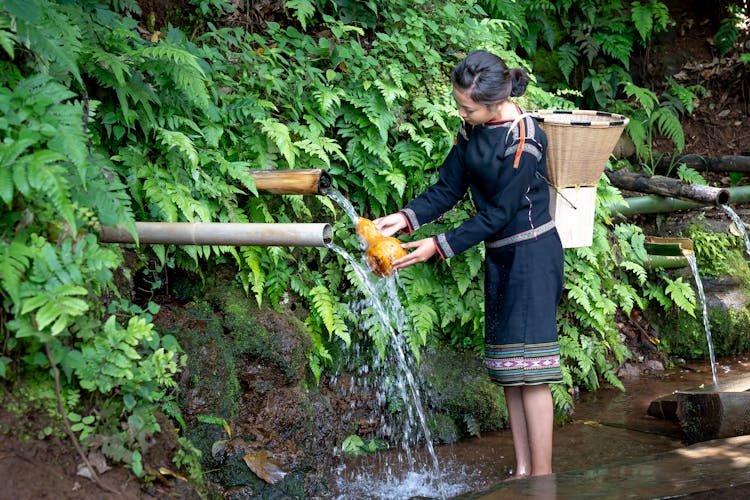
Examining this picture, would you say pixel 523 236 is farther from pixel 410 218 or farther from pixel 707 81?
pixel 707 81

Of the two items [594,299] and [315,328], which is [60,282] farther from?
[594,299]

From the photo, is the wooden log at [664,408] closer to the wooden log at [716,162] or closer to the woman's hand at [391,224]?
the woman's hand at [391,224]

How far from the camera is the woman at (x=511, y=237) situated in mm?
4074

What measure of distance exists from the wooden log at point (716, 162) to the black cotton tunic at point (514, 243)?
5.18 m

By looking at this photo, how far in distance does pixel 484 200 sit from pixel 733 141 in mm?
6568

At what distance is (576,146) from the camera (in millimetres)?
4539

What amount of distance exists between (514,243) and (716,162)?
5.75 m

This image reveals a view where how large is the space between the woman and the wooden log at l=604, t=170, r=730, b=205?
264 centimetres

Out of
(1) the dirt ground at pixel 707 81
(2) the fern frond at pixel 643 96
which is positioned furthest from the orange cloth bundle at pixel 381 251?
(1) the dirt ground at pixel 707 81

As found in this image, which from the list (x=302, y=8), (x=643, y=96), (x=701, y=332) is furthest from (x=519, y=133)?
(x=643, y=96)

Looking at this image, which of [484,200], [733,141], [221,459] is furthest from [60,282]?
[733,141]

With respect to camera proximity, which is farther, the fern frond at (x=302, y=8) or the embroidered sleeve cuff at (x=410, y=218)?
the fern frond at (x=302, y=8)

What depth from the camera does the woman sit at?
4074 millimetres

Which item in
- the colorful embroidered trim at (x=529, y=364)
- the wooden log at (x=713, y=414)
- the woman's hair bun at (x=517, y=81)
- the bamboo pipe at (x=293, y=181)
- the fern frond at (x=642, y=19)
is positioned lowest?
the wooden log at (x=713, y=414)
